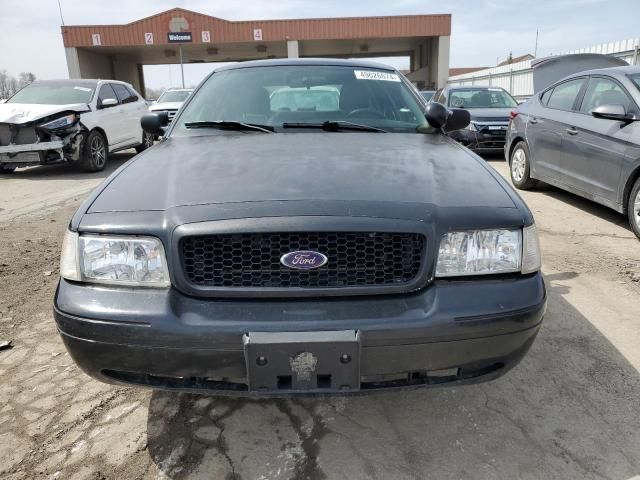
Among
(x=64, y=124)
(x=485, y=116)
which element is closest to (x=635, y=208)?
(x=485, y=116)

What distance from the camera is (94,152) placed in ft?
28.9

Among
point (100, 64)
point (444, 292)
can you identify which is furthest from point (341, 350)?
point (100, 64)

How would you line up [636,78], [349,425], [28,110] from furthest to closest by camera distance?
[28,110], [636,78], [349,425]

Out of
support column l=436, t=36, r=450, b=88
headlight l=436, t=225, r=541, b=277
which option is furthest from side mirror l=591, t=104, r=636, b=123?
support column l=436, t=36, r=450, b=88

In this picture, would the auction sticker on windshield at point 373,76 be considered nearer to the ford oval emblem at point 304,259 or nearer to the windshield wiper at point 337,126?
the windshield wiper at point 337,126

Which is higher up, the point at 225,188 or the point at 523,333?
the point at 225,188

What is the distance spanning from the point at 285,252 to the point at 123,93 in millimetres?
9967

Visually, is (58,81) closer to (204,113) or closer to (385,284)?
(204,113)

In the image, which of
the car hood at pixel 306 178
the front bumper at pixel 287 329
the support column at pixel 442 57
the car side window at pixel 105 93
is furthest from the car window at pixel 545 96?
the support column at pixel 442 57

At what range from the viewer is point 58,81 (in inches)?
364

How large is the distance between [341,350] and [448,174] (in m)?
0.94

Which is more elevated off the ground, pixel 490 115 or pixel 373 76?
pixel 373 76

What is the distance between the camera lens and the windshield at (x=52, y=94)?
8.69 metres

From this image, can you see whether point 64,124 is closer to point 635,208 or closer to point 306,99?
point 306,99
